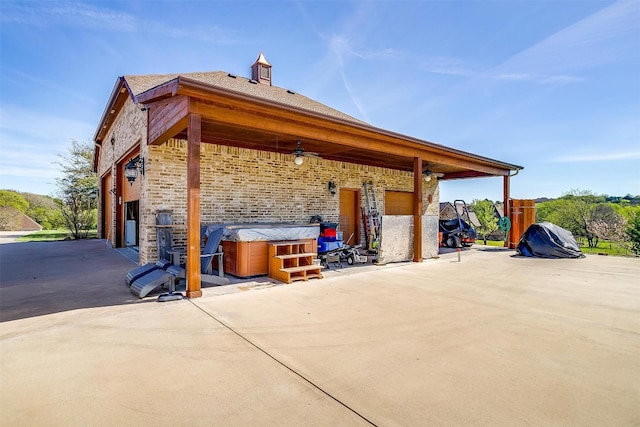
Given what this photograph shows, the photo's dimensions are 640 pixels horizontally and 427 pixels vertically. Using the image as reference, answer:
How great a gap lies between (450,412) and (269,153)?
7777 mm

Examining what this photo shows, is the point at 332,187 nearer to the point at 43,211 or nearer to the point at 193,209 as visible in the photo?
the point at 193,209

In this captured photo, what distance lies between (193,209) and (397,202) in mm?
9839

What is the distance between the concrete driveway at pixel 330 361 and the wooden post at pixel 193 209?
359 mm

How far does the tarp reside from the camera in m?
8.77

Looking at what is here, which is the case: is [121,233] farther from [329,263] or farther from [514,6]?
[514,6]

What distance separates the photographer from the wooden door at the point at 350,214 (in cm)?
1098

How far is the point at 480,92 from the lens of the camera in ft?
37.8

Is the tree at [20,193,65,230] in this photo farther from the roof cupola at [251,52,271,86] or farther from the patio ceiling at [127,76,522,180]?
the patio ceiling at [127,76,522,180]

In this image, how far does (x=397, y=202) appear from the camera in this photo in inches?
505

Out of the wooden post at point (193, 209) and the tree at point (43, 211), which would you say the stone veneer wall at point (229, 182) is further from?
the tree at point (43, 211)

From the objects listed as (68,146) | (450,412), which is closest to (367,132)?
(450,412)

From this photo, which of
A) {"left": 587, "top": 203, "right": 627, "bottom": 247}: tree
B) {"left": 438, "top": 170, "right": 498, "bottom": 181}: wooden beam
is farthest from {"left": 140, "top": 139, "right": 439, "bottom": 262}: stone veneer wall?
{"left": 587, "top": 203, "right": 627, "bottom": 247}: tree

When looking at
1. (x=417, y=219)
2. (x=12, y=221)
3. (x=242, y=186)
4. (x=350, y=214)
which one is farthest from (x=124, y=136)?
(x=12, y=221)

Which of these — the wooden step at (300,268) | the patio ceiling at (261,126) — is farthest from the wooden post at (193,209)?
the wooden step at (300,268)
